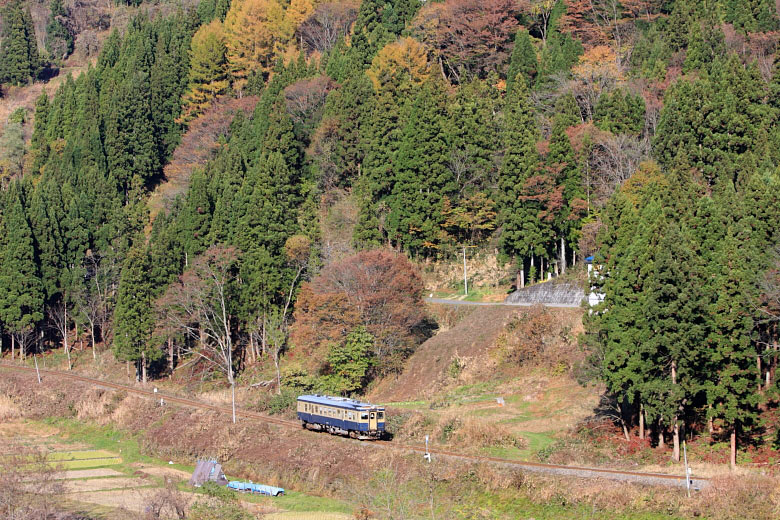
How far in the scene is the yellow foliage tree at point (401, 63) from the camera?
69688 mm

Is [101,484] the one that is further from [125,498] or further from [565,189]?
[565,189]

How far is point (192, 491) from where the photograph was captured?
122 ft

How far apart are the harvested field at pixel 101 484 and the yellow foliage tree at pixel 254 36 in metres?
47.9

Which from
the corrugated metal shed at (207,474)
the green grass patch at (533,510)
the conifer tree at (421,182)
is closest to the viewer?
the green grass patch at (533,510)

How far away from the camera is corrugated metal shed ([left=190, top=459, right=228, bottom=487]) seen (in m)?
38.0

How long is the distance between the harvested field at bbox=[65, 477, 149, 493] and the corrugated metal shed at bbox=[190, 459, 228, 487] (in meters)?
2.01

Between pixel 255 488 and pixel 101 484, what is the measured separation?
6734mm

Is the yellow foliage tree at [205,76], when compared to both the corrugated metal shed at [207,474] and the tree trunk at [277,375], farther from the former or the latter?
the corrugated metal shed at [207,474]

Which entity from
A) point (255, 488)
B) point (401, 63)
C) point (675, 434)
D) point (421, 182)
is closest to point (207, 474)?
point (255, 488)

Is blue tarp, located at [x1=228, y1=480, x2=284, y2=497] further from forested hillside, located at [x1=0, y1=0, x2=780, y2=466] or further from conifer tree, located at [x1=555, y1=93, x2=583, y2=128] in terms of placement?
conifer tree, located at [x1=555, y1=93, x2=583, y2=128]

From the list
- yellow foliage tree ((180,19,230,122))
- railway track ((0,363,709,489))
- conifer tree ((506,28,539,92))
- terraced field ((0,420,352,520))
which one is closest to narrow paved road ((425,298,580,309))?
railway track ((0,363,709,489))

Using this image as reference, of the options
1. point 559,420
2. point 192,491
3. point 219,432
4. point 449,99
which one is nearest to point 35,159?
point 449,99

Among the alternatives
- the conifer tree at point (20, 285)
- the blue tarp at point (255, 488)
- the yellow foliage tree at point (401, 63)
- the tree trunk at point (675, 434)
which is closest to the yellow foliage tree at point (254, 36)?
the yellow foliage tree at point (401, 63)

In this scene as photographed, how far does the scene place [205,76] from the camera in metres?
Answer: 81.4
